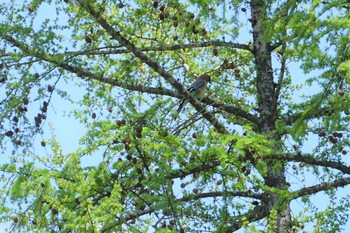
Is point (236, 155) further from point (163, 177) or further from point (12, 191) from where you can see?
point (12, 191)

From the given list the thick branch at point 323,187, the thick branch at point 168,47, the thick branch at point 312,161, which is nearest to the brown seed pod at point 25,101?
the thick branch at point 168,47

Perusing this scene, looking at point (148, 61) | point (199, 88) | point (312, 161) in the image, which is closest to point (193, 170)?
point (312, 161)

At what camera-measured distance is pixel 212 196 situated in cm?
1133

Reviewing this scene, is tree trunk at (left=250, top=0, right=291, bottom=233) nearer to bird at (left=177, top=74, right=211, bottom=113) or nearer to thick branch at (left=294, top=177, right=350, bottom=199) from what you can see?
thick branch at (left=294, top=177, right=350, bottom=199)

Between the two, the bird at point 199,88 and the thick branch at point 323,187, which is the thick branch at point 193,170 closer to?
the thick branch at point 323,187

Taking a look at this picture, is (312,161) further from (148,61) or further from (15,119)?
(15,119)

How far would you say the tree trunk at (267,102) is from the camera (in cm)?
1154

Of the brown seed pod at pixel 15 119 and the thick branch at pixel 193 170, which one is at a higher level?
the brown seed pod at pixel 15 119

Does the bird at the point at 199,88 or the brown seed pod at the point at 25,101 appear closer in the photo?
the brown seed pod at the point at 25,101

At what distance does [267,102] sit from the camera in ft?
41.8

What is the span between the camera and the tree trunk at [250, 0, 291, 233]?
1154 centimetres

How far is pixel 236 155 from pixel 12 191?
111 inches

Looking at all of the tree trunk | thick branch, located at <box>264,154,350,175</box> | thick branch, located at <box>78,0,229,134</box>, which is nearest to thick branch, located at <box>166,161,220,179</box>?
thick branch, located at <box>264,154,350,175</box>

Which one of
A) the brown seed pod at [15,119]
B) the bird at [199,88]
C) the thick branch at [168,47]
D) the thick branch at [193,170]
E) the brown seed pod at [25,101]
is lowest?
the thick branch at [193,170]
